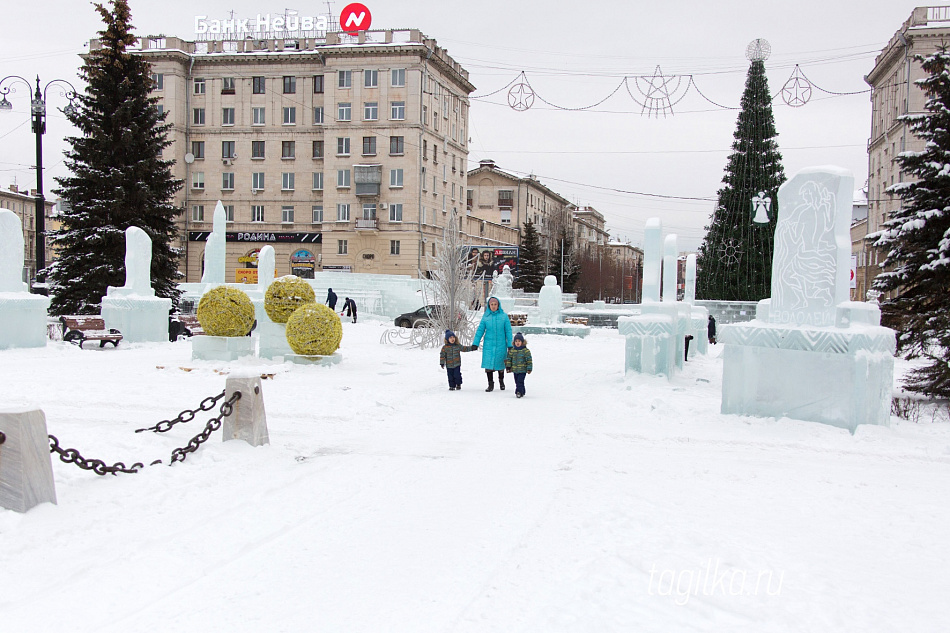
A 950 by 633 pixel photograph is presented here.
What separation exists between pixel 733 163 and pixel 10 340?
3049 cm

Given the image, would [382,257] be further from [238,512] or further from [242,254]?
[238,512]

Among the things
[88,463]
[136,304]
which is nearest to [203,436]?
[88,463]

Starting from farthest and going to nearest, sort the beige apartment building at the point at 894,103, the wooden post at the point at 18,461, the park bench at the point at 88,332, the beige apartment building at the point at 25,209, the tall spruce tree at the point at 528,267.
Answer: the beige apartment building at the point at 25,209, the tall spruce tree at the point at 528,267, the beige apartment building at the point at 894,103, the park bench at the point at 88,332, the wooden post at the point at 18,461

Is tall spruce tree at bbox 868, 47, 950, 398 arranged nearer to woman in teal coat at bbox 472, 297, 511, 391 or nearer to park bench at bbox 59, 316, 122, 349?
woman in teal coat at bbox 472, 297, 511, 391

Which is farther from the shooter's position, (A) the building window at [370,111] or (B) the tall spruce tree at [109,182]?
(A) the building window at [370,111]

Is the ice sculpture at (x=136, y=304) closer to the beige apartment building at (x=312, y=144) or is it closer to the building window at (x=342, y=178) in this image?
the beige apartment building at (x=312, y=144)

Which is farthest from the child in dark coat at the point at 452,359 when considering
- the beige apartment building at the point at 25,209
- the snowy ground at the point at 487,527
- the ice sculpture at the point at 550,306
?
the beige apartment building at the point at 25,209

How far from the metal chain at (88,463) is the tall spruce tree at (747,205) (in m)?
32.3

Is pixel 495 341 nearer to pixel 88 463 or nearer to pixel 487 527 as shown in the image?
pixel 487 527

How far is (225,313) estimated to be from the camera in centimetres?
1414

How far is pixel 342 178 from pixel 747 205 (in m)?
32.3

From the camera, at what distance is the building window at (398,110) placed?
177ft

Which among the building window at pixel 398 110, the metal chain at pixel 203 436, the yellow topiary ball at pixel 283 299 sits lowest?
the metal chain at pixel 203 436

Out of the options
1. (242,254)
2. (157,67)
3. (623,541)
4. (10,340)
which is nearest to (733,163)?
(10,340)
